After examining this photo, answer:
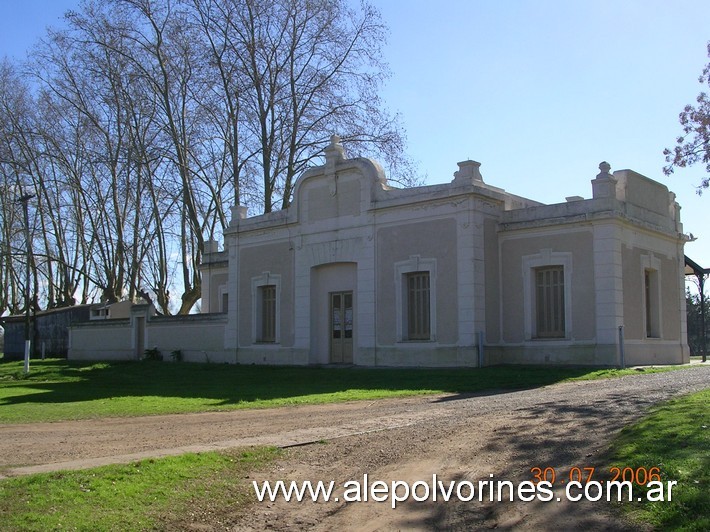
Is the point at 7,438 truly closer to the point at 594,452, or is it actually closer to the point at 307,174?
the point at 594,452

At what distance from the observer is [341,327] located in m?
24.8

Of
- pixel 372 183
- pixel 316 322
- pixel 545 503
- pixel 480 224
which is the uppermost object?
pixel 372 183

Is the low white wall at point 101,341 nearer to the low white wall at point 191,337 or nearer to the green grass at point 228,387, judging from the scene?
the low white wall at point 191,337

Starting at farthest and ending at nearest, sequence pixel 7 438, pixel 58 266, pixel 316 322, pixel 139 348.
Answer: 1. pixel 58 266
2. pixel 139 348
3. pixel 316 322
4. pixel 7 438

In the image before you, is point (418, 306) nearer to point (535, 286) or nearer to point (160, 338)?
point (535, 286)

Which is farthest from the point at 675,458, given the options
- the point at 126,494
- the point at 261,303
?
the point at 261,303

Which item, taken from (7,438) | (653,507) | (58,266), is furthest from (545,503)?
(58,266)

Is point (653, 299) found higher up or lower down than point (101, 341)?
higher up

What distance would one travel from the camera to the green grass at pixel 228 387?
14695mm

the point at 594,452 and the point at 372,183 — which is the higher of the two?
the point at 372,183

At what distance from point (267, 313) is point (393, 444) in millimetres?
18309

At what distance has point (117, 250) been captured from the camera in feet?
132

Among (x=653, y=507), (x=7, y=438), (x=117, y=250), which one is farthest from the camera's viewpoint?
(x=117, y=250)

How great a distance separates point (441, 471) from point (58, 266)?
4441cm
